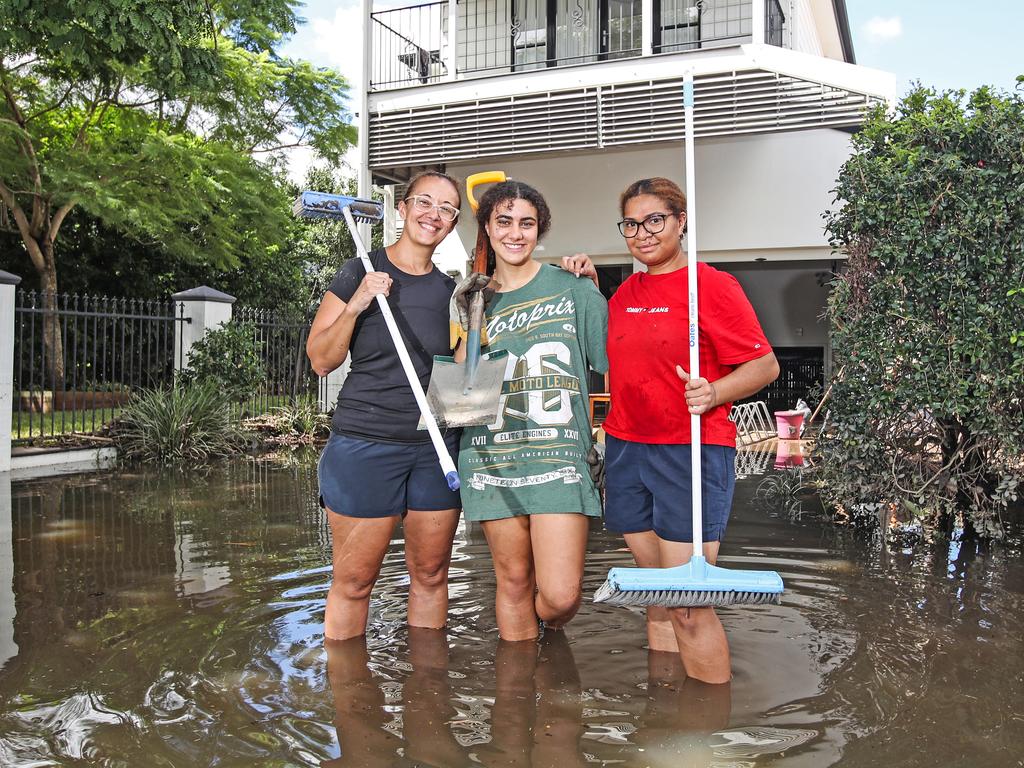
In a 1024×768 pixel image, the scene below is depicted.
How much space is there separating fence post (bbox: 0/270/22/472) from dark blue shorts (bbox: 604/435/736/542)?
8265 mm

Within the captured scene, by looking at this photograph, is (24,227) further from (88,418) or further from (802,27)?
(802,27)

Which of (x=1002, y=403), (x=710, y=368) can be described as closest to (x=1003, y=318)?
(x=1002, y=403)

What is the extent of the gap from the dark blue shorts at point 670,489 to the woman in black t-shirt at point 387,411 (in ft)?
2.29

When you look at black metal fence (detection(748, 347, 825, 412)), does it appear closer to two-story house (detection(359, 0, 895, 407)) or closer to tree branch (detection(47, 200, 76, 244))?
two-story house (detection(359, 0, 895, 407))

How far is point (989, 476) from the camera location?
604 centimetres

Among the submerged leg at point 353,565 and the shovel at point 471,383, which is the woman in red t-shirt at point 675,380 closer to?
the shovel at point 471,383

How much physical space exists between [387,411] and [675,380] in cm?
112

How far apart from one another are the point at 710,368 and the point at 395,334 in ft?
3.83

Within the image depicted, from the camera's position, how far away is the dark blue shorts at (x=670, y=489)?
3.14 m

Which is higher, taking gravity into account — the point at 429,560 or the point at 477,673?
the point at 429,560

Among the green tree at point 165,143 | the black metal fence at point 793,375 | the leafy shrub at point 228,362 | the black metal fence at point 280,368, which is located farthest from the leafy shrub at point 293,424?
the black metal fence at point 793,375

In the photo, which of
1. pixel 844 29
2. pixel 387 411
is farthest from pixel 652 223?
pixel 844 29

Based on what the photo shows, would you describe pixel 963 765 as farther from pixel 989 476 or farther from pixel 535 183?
pixel 535 183

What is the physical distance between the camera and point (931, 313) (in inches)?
220
